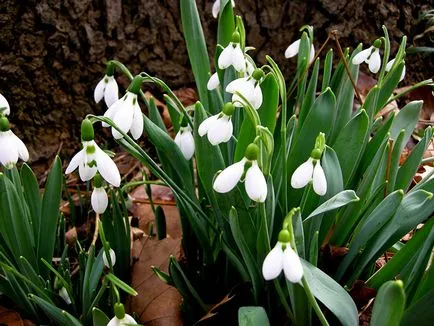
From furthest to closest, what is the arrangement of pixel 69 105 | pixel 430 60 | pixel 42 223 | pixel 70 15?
pixel 430 60
pixel 69 105
pixel 70 15
pixel 42 223

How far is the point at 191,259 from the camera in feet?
5.14

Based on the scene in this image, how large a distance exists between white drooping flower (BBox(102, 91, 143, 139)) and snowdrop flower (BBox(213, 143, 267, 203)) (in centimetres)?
26

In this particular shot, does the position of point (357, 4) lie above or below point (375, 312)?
above

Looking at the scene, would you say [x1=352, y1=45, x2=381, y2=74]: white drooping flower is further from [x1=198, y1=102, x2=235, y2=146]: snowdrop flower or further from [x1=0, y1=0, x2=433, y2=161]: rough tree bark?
[x1=0, y1=0, x2=433, y2=161]: rough tree bark

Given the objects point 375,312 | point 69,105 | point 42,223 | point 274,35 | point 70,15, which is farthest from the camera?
point 274,35

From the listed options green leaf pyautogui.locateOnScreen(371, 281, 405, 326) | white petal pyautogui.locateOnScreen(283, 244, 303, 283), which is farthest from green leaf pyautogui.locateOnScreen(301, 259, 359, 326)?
white petal pyautogui.locateOnScreen(283, 244, 303, 283)

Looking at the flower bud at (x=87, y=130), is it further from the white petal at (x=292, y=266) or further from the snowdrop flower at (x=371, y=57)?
the snowdrop flower at (x=371, y=57)

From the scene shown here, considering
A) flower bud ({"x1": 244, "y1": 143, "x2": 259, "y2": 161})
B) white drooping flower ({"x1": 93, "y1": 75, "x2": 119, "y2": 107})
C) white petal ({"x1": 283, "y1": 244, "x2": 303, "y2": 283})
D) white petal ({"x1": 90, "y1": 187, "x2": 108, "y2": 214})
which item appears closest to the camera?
white petal ({"x1": 283, "y1": 244, "x2": 303, "y2": 283})

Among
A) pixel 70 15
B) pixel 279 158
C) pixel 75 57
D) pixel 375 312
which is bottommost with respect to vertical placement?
pixel 375 312

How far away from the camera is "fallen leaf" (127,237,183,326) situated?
4.87ft

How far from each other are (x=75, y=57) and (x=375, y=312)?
1.50m

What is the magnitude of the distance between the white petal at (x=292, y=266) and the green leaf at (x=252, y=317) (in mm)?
273

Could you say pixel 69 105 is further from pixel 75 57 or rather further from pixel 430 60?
pixel 430 60

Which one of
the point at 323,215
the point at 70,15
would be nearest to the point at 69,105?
the point at 70,15
